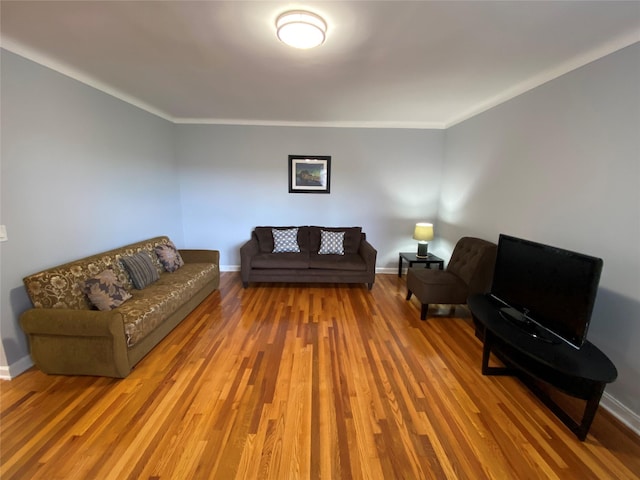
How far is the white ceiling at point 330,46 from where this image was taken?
60.9 inches

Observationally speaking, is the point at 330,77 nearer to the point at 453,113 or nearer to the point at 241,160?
the point at 453,113

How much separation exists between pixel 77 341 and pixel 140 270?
976 millimetres

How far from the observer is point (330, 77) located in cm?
251

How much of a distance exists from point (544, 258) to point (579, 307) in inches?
15.5

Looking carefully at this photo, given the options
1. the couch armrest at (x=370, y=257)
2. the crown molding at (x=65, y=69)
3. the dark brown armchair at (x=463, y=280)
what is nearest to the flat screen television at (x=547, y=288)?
the dark brown armchair at (x=463, y=280)

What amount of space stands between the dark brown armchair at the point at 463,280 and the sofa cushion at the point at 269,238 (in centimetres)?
184

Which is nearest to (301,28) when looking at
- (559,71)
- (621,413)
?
(559,71)

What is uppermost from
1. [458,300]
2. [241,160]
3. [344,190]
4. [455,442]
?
[241,160]

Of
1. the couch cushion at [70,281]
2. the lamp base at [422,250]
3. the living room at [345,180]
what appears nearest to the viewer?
the living room at [345,180]

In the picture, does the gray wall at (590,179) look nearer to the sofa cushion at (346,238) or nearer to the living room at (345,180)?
the living room at (345,180)

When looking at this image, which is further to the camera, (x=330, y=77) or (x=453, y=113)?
(x=453, y=113)

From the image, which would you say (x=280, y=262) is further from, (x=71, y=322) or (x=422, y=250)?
(x=71, y=322)

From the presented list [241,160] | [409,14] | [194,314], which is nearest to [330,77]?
[409,14]

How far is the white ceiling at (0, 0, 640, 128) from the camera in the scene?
5.08 ft
